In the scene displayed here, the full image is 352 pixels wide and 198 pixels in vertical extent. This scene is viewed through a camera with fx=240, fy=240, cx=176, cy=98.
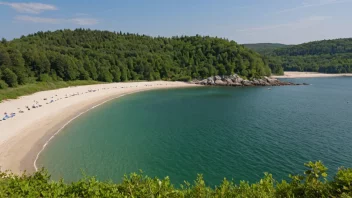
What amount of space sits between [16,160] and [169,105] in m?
36.8

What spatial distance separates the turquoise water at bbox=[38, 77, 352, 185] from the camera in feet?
75.6

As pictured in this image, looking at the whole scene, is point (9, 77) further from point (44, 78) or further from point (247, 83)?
point (247, 83)

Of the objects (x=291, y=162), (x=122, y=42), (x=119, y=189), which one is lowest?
(x=291, y=162)

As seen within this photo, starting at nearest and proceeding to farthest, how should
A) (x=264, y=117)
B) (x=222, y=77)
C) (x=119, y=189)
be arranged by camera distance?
1. (x=119, y=189)
2. (x=264, y=117)
3. (x=222, y=77)

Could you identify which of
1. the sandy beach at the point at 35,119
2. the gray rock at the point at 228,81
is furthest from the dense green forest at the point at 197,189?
the gray rock at the point at 228,81

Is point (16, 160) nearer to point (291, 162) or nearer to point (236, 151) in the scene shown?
point (236, 151)

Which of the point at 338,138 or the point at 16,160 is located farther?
the point at 338,138

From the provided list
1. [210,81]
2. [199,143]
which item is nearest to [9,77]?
[199,143]

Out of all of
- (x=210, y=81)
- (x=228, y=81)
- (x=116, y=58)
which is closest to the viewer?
(x=116, y=58)

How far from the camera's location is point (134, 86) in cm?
8588

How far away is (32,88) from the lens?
2395 inches

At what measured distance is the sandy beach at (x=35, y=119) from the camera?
80.0 ft

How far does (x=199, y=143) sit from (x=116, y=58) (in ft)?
254

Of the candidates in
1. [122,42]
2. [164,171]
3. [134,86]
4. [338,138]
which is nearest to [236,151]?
[164,171]
